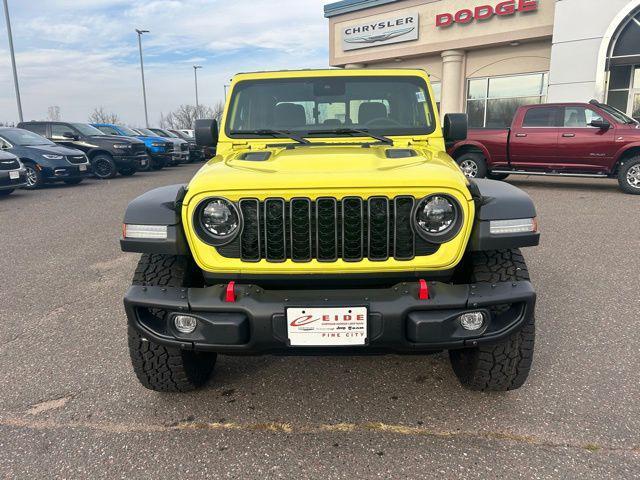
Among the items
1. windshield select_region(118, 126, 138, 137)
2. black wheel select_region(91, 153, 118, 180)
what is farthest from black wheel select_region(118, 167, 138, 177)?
windshield select_region(118, 126, 138, 137)

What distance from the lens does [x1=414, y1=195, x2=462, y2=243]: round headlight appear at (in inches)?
86.0

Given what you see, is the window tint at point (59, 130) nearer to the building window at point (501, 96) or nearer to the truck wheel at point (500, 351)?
the truck wheel at point (500, 351)

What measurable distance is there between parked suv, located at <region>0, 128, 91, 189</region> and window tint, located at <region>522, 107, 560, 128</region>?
11.0 m

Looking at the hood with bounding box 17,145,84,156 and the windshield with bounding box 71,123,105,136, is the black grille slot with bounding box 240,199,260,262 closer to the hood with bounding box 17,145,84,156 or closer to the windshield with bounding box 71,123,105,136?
the hood with bounding box 17,145,84,156

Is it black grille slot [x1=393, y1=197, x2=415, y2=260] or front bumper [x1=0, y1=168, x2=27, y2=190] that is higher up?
black grille slot [x1=393, y1=197, x2=415, y2=260]

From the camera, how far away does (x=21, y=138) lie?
12.2 metres

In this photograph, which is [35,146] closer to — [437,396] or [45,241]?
[45,241]

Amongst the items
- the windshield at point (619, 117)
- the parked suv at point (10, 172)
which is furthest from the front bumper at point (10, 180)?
the windshield at point (619, 117)

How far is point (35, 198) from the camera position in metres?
10.8

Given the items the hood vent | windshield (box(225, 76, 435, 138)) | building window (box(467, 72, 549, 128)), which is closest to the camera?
the hood vent

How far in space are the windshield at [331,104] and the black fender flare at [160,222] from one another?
48.0 inches

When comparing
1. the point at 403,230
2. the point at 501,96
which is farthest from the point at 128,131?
the point at 403,230

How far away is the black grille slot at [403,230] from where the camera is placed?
2.18 meters

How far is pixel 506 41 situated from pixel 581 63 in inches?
163
